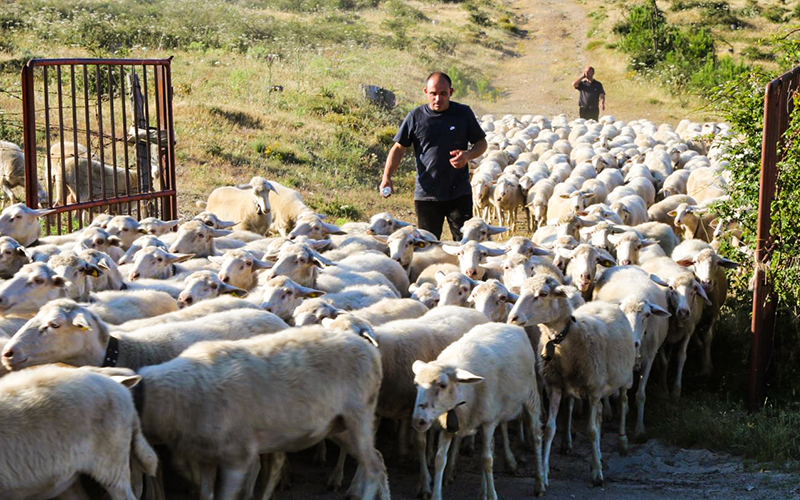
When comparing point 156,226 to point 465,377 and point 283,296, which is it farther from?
point 465,377

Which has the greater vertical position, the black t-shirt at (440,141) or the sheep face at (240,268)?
the black t-shirt at (440,141)

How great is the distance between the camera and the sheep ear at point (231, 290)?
7.94 meters

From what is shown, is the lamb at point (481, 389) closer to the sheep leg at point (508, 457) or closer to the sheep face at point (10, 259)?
the sheep leg at point (508, 457)

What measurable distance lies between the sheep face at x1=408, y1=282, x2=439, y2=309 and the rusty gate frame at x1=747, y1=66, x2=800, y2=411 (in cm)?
287

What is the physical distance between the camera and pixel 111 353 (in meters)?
5.87

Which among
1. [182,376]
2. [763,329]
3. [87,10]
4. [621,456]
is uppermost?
[87,10]

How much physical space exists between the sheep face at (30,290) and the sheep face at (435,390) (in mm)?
2598

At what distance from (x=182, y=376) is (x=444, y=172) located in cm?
581

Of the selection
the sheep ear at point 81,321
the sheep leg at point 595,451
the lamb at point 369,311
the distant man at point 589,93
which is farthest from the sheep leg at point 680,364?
the distant man at point 589,93

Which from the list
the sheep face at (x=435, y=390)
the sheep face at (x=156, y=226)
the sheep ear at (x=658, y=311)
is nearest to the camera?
the sheep face at (x=435, y=390)

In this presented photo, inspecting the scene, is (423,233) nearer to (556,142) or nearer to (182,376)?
(182,376)

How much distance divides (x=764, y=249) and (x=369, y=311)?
12.2 ft

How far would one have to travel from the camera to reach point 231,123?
885 inches

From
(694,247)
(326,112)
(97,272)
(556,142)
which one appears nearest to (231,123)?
(326,112)
